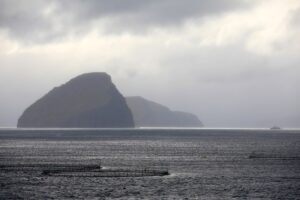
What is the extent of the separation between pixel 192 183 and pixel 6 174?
41.9m

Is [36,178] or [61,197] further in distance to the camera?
[36,178]

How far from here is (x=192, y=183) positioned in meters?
110

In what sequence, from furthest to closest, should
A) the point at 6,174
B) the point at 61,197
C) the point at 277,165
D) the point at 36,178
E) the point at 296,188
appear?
1. the point at 277,165
2. the point at 6,174
3. the point at 36,178
4. the point at 296,188
5. the point at 61,197

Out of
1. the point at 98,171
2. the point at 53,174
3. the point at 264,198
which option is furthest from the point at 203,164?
the point at 264,198

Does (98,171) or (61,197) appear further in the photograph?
(98,171)

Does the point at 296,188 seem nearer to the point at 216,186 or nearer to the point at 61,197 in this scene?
the point at 216,186

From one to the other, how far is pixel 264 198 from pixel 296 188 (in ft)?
51.9

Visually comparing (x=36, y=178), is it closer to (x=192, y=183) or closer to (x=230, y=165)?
(x=192, y=183)

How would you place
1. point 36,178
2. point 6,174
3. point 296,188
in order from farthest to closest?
point 6,174 → point 36,178 → point 296,188

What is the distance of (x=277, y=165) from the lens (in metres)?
157

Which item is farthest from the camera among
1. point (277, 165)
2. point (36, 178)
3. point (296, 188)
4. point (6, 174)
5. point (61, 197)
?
point (277, 165)

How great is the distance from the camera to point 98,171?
13425cm

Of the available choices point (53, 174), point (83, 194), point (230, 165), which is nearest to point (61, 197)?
point (83, 194)

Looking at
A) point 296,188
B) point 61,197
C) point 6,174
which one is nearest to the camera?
point 61,197
